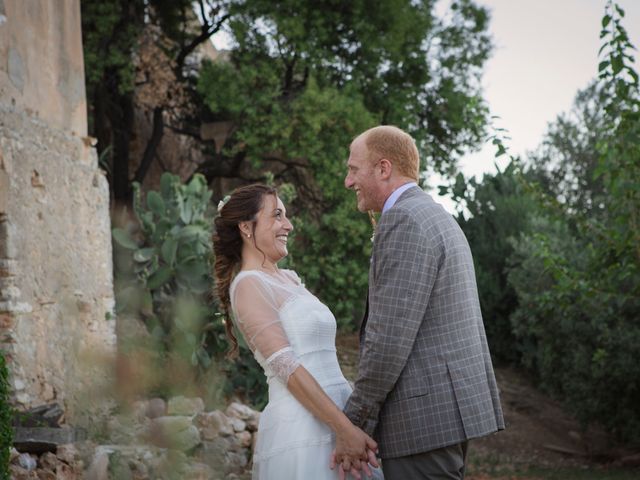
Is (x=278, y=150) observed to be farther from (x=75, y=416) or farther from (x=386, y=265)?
(x=386, y=265)

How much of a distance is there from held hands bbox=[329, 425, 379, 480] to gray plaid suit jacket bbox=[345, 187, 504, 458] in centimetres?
4

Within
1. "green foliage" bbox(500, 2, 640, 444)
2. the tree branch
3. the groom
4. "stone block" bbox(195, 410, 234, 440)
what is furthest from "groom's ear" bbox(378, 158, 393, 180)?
the tree branch

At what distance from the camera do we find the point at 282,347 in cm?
348

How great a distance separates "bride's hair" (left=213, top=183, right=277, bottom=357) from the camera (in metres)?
3.81

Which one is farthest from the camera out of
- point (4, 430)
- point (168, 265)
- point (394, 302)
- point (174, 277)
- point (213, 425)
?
point (174, 277)

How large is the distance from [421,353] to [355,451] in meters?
0.45

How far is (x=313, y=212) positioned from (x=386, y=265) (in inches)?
470

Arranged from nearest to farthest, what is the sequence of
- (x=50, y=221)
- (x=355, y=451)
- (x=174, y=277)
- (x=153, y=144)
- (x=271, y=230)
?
(x=355, y=451) → (x=271, y=230) → (x=50, y=221) → (x=174, y=277) → (x=153, y=144)

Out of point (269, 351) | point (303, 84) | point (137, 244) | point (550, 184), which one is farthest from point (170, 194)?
point (550, 184)

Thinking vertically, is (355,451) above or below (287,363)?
below

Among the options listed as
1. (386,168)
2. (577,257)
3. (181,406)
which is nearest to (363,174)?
(386,168)

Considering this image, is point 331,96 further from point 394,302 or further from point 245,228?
point 394,302

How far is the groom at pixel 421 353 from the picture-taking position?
3.13 m

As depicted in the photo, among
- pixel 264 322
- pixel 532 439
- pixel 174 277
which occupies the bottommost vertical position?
pixel 532 439
